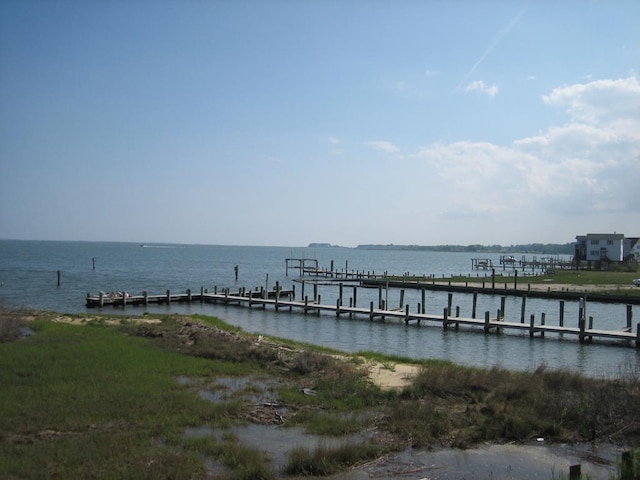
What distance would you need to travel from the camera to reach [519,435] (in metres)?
12.4

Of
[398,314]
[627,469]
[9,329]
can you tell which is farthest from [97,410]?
[398,314]

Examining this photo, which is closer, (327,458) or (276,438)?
(327,458)

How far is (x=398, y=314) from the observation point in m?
40.6

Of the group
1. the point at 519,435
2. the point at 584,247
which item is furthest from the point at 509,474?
the point at 584,247

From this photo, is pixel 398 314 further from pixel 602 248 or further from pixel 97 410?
pixel 602 248

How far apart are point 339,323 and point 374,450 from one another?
2919 centimetres

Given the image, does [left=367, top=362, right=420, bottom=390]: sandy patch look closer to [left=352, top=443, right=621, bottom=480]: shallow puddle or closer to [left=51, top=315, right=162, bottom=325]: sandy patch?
[left=352, top=443, right=621, bottom=480]: shallow puddle

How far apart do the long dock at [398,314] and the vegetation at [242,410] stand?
18.3 m

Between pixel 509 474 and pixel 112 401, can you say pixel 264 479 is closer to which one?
pixel 509 474

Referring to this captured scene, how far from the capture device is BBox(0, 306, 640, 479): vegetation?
32.4 ft

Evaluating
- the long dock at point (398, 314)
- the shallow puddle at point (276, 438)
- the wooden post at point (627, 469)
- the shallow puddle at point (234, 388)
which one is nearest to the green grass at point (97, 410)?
the shallow puddle at point (234, 388)

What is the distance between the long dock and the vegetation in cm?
1834

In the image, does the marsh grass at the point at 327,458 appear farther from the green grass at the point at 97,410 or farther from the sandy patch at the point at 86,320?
the sandy patch at the point at 86,320

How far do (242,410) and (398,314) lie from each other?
28162 mm
